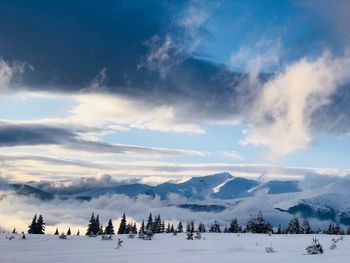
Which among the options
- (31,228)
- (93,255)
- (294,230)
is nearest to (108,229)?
(31,228)

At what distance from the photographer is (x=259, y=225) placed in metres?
77.9

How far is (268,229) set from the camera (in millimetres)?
76062

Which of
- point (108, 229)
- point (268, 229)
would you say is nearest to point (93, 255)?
point (268, 229)

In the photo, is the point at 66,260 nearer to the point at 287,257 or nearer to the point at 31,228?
the point at 287,257

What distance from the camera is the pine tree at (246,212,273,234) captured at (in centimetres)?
7625

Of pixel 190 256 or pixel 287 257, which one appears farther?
pixel 190 256

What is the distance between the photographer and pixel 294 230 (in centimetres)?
9250

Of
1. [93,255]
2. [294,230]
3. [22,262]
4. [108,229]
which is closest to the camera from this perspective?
[22,262]

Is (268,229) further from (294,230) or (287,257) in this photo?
(287,257)

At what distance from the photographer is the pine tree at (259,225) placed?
250 ft

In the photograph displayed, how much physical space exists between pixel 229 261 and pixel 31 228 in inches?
3315

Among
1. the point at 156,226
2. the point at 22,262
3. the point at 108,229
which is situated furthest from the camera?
the point at 156,226

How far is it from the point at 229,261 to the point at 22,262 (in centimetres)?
944

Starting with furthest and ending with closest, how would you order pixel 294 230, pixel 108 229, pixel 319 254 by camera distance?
pixel 108 229, pixel 294 230, pixel 319 254
